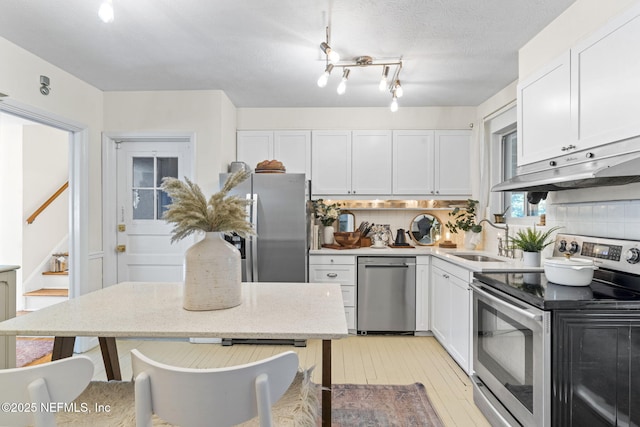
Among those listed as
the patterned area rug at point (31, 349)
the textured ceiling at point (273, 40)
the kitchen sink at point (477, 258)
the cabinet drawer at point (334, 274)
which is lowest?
the patterned area rug at point (31, 349)

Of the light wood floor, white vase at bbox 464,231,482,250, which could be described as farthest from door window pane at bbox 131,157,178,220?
white vase at bbox 464,231,482,250

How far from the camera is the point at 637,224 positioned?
176 centimetres

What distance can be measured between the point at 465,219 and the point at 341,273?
5.19 ft

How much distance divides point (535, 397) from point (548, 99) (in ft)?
5.56

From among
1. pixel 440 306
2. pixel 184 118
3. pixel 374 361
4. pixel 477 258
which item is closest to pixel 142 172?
pixel 184 118

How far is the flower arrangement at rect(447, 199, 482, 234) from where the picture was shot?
3685mm

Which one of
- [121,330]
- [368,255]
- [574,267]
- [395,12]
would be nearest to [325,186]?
[368,255]

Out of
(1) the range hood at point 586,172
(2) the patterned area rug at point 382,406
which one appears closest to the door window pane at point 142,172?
(2) the patterned area rug at point 382,406

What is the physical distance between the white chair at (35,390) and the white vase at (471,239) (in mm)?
3579

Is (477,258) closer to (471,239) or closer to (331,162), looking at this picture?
(471,239)

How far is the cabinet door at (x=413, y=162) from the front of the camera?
3883 millimetres

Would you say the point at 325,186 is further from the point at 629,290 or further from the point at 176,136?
the point at 629,290

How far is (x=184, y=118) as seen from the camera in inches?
138

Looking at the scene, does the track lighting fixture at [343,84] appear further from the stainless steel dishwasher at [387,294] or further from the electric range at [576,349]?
the electric range at [576,349]
